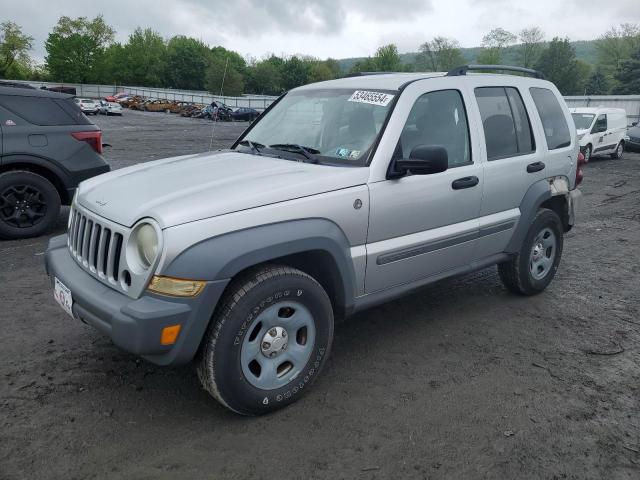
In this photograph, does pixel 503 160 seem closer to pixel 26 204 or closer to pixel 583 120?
pixel 26 204

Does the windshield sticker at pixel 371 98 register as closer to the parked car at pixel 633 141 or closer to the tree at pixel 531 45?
the parked car at pixel 633 141

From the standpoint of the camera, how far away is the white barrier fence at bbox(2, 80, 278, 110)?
56.8m

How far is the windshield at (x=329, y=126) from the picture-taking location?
362 centimetres

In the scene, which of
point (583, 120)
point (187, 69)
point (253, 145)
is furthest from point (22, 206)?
point (187, 69)

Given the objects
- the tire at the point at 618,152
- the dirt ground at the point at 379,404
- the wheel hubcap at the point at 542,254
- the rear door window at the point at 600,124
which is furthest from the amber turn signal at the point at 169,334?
the tire at the point at 618,152

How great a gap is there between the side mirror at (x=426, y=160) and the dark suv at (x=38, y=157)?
16.0 feet

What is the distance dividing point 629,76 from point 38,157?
203 feet

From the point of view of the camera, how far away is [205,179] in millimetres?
3270

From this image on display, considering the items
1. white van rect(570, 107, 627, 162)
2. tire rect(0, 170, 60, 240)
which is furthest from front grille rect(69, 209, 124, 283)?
white van rect(570, 107, 627, 162)

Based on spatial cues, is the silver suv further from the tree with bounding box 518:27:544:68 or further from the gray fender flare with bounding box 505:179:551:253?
the tree with bounding box 518:27:544:68

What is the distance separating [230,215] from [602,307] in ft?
12.1

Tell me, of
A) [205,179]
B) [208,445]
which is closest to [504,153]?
[205,179]

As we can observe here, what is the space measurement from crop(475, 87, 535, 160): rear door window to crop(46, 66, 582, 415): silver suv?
0.02 m

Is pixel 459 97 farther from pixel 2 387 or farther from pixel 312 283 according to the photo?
pixel 2 387
